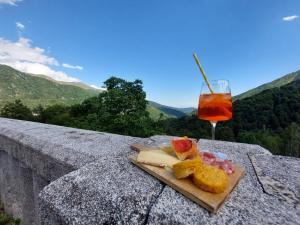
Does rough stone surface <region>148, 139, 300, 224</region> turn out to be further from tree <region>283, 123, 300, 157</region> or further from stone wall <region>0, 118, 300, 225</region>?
tree <region>283, 123, 300, 157</region>

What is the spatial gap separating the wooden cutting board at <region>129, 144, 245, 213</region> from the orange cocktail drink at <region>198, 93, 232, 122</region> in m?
0.53

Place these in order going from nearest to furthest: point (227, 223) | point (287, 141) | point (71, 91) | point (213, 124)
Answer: point (227, 223) → point (213, 124) → point (287, 141) → point (71, 91)

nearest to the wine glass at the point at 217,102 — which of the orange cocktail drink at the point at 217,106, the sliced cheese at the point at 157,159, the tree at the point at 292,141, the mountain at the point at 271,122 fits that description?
the orange cocktail drink at the point at 217,106

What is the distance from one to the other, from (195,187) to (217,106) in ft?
2.73

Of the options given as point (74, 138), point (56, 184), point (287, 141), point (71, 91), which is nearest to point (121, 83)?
point (74, 138)

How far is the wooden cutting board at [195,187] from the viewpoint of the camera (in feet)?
2.52

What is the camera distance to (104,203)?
89 centimetres

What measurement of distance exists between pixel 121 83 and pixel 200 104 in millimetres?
11185

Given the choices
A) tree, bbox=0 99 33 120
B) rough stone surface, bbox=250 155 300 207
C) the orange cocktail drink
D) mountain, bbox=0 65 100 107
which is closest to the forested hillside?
tree, bbox=0 99 33 120

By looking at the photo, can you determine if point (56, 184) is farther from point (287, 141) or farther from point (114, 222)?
point (287, 141)

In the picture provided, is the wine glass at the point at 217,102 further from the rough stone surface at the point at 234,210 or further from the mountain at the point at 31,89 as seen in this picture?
the mountain at the point at 31,89

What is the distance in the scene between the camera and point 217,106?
1553mm

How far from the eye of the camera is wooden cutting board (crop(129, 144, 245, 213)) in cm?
77

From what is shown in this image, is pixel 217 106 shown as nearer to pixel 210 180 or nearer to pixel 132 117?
pixel 210 180
